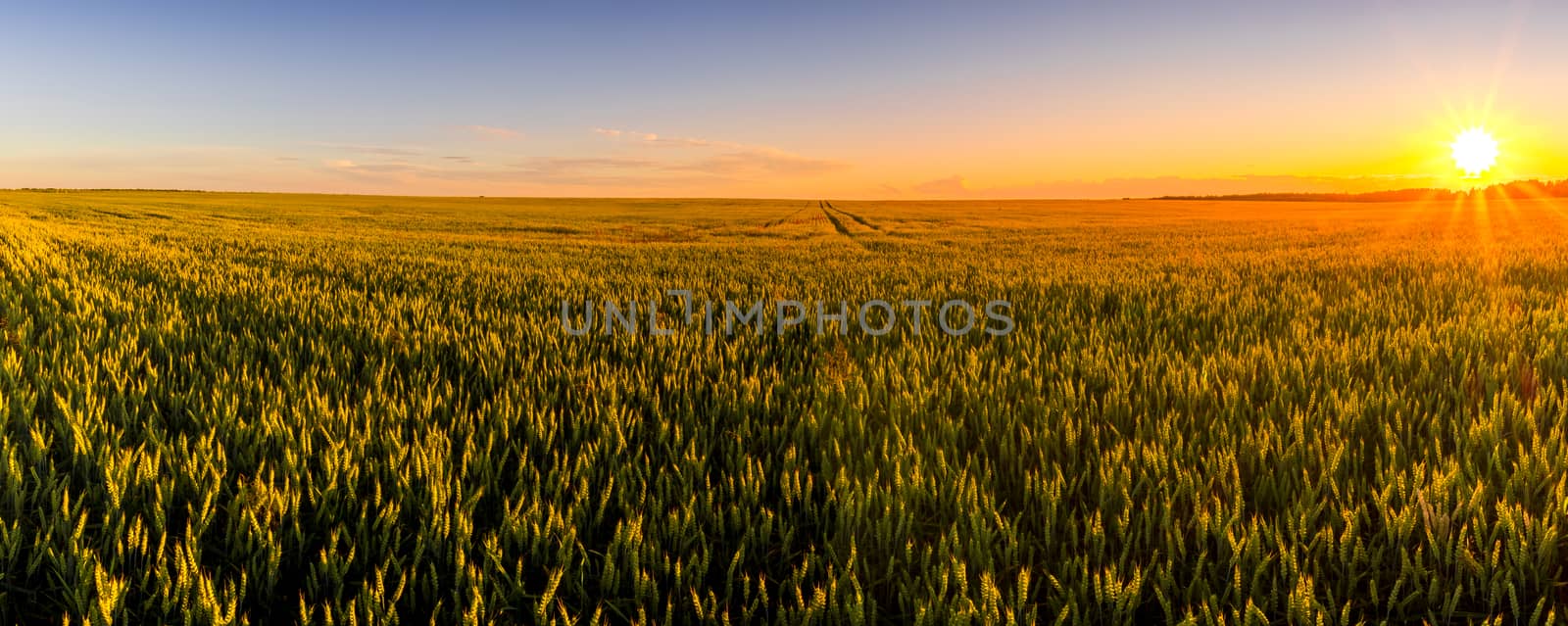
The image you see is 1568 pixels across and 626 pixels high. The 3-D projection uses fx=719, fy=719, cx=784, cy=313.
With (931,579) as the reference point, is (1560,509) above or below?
above

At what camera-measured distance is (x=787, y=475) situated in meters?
2.14

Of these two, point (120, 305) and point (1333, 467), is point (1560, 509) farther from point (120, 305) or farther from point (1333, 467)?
point (120, 305)

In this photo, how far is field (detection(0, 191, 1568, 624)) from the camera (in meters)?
1.69

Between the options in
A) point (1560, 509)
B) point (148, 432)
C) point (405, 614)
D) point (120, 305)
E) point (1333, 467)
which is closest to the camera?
point (405, 614)

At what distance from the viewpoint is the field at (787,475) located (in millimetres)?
1690

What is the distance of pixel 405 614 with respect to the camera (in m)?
1.72

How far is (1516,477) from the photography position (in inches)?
79.0

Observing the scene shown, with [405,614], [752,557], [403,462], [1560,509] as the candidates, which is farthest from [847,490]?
[1560,509]

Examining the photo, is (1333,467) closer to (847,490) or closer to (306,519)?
(847,490)

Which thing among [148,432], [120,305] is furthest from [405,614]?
[120,305]

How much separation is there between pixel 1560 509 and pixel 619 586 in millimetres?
2402

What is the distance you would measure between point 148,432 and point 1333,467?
12.8 ft

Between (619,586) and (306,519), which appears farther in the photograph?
(306,519)

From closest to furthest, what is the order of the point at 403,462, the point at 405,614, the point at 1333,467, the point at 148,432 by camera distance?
the point at 405,614
the point at 1333,467
the point at 403,462
the point at 148,432
